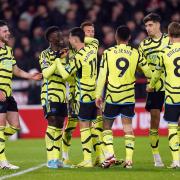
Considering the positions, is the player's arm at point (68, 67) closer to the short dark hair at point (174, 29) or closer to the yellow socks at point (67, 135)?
the yellow socks at point (67, 135)

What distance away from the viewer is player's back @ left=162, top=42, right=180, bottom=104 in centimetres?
1280

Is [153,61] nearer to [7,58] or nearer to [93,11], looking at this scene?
[7,58]

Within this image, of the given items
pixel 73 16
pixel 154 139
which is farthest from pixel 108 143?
pixel 73 16

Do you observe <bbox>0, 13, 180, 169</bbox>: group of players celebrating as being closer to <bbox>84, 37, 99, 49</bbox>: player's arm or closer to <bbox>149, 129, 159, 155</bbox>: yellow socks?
<bbox>149, 129, 159, 155</bbox>: yellow socks

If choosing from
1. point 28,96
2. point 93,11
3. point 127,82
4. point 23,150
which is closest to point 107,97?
point 127,82

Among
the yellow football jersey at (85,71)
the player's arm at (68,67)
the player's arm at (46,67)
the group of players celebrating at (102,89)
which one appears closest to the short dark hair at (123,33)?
the group of players celebrating at (102,89)

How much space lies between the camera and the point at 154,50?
1389 centimetres

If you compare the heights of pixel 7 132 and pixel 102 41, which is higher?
pixel 102 41

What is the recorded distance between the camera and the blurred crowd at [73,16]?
2266 cm

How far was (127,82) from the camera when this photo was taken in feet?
42.9

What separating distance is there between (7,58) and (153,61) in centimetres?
251

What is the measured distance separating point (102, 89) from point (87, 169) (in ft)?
4.23

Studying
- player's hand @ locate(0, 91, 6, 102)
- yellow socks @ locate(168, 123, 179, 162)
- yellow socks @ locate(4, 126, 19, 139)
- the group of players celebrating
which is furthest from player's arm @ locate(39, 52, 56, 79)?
yellow socks @ locate(168, 123, 179, 162)

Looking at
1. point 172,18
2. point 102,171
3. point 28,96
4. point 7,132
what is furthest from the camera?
Result: point 172,18
